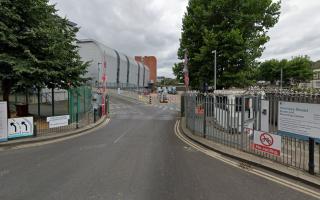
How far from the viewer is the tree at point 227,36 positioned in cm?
2452

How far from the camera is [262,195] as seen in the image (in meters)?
5.71

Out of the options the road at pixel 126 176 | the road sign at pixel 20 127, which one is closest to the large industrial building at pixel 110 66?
the road sign at pixel 20 127

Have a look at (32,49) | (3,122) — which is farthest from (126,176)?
(32,49)

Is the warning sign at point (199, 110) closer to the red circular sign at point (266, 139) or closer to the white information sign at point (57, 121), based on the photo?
the red circular sign at point (266, 139)

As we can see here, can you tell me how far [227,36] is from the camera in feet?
77.7

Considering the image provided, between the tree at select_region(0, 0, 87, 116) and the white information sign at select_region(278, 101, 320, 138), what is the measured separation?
41.2 ft

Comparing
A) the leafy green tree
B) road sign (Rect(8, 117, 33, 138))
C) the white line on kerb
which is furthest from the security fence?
the leafy green tree

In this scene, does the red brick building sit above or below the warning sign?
above

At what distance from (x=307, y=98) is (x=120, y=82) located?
7765 centimetres

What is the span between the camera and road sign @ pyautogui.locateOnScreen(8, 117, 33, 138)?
12.4m

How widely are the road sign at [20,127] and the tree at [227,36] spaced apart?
16430 mm

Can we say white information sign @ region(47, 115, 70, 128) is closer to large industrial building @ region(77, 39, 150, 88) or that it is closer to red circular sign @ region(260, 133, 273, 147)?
red circular sign @ region(260, 133, 273, 147)

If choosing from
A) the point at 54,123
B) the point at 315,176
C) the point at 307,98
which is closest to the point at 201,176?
the point at 315,176

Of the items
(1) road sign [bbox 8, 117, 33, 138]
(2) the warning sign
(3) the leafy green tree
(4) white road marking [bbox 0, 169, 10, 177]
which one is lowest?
(4) white road marking [bbox 0, 169, 10, 177]
